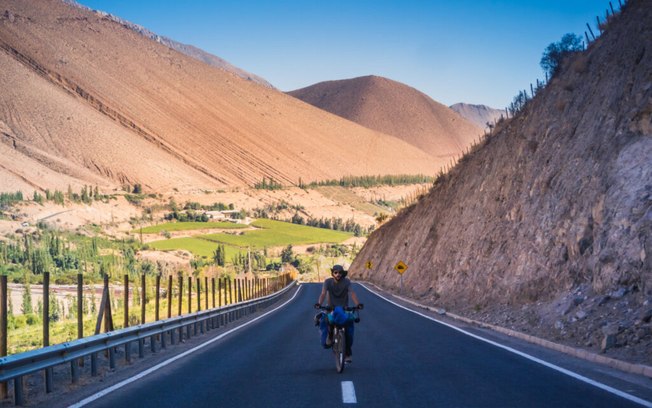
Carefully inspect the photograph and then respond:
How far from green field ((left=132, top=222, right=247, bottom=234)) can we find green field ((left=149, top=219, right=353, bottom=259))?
5.37 m

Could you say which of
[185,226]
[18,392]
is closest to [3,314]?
[18,392]

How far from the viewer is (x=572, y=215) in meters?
23.9

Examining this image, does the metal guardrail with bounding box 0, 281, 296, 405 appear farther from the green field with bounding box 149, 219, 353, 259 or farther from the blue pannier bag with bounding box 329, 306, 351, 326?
the green field with bounding box 149, 219, 353, 259

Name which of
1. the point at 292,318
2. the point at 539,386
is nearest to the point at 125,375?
the point at 539,386

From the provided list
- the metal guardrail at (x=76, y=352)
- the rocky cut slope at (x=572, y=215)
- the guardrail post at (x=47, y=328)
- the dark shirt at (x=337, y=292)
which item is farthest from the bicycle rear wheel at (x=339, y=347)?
the rocky cut slope at (x=572, y=215)

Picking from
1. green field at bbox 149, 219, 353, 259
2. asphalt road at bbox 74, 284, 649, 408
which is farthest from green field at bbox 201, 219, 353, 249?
asphalt road at bbox 74, 284, 649, 408

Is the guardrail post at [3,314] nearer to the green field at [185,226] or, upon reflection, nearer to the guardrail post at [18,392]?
the guardrail post at [18,392]

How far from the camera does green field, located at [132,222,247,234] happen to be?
151875 mm

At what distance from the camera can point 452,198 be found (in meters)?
48.0

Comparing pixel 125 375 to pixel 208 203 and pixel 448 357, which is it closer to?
pixel 448 357

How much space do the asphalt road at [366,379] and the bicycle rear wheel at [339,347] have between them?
166mm

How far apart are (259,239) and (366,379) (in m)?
139

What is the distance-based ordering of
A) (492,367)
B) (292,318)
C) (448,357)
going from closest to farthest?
(492,367), (448,357), (292,318)

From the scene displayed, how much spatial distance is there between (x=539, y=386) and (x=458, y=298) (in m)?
21.9
